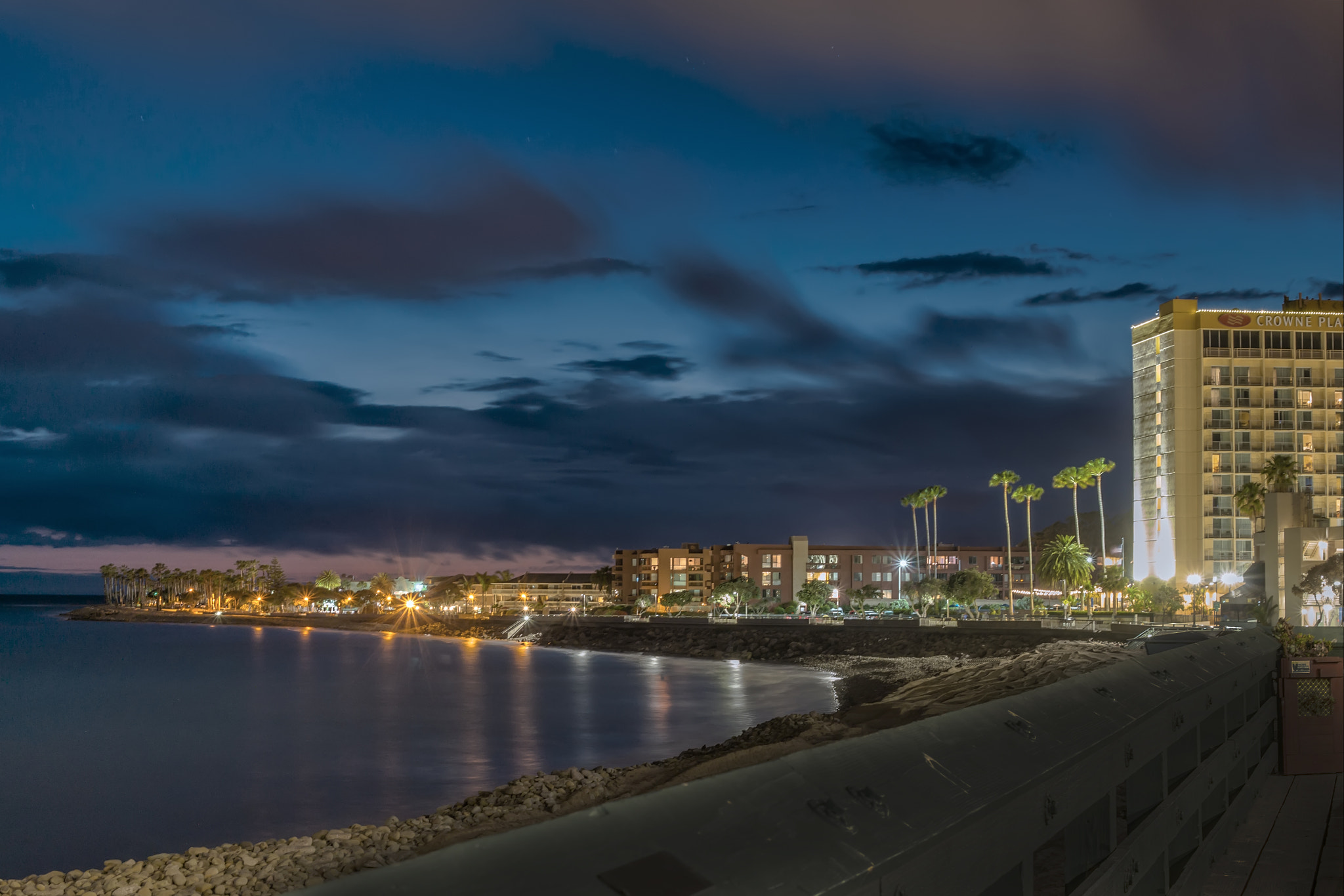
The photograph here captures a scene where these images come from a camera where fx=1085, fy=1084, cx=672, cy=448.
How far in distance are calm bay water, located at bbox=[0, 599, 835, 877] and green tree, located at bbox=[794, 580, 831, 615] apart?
4232 centimetres

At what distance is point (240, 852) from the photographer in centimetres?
1927

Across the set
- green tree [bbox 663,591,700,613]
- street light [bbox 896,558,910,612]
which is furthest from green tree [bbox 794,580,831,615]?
green tree [bbox 663,591,700,613]

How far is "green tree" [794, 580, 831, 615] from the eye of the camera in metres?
132

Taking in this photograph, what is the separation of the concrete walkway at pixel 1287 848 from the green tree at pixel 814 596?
125m

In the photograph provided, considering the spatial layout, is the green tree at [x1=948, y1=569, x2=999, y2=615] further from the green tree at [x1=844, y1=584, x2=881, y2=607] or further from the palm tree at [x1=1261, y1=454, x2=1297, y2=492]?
the green tree at [x1=844, y1=584, x2=881, y2=607]

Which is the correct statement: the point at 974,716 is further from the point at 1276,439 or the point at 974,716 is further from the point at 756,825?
the point at 1276,439

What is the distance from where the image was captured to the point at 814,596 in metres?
132

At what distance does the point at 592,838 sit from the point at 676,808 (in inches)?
6.8

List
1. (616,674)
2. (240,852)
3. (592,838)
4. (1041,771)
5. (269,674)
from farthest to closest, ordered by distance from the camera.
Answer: (269,674) < (616,674) < (240,852) < (1041,771) < (592,838)

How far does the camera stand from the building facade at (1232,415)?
366 ft

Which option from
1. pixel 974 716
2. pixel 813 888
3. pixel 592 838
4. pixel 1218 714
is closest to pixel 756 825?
pixel 813 888

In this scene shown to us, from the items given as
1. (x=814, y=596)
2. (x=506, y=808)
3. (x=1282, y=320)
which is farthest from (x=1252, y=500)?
(x=506, y=808)

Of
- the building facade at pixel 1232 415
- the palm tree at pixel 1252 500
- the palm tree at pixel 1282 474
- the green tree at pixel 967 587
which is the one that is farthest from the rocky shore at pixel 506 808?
the building facade at pixel 1232 415

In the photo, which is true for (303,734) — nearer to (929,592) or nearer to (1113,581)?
(1113,581)
